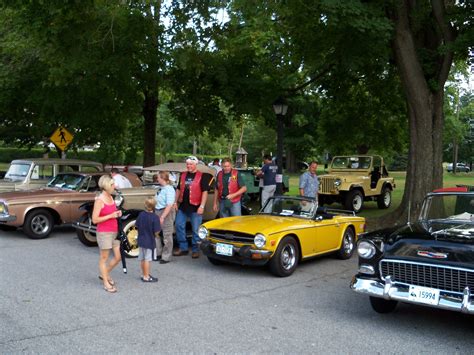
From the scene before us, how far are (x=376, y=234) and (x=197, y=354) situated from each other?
8.69 ft

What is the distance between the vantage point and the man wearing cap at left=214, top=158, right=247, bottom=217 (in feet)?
31.8

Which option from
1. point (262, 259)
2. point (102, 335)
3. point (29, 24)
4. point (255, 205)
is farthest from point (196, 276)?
point (255, 205)

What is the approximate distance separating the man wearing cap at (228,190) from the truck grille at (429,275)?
468 centimetres

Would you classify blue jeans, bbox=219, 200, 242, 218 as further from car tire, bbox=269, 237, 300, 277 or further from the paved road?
car tire, bbox=269, 237, 300, 277

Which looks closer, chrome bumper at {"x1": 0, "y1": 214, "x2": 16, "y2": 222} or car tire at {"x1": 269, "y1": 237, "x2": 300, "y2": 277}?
car tire at {"x1": 269, "y1": 237, "x2": 300, "y2": 277}

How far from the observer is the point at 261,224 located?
788 centimetres

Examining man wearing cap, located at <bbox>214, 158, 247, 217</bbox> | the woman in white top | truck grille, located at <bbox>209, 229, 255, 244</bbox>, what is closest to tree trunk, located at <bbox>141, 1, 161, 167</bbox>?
man wearing cap, located at <bbox>214, 158, 247, 217</bbox>

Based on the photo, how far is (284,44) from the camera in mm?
16031

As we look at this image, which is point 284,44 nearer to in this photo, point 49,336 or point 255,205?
point 255,205

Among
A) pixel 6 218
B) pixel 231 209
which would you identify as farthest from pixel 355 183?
pixel 6 218

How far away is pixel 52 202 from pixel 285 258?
19.2 ft

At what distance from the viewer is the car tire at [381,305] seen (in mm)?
5730

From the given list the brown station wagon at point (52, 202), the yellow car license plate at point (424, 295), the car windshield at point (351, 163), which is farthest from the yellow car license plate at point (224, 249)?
the car windshield at point (351, 163)

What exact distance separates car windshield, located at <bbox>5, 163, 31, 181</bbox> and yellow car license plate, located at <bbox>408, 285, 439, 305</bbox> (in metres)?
11.2
